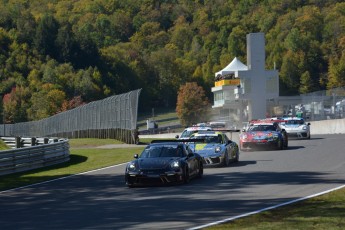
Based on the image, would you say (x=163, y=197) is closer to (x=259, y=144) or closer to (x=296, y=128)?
→ (x=259, y=144)

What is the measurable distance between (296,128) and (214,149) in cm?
2211

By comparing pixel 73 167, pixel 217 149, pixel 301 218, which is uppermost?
pixel 217 149

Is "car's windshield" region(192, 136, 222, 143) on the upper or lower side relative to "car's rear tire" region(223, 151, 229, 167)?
upper

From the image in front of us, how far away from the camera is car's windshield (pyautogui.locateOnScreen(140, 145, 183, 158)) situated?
2288 centimetres

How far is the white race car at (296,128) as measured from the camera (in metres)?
48.7

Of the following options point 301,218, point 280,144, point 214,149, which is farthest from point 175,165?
point 280,144

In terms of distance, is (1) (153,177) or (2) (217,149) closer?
(1) (153,177)

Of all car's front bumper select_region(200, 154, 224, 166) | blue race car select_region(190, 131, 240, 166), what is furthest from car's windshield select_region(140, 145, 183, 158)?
car's front bumper select_region(200, 154, 224, 166)

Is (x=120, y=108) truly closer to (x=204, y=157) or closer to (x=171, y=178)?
(x=204, y=157)

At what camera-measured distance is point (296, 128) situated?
49.0 metres

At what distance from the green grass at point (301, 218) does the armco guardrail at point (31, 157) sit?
16.4m

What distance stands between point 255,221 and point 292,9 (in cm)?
18399

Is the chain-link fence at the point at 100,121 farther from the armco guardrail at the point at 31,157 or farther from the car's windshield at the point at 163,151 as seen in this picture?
the car's windshield at the point at 163,151

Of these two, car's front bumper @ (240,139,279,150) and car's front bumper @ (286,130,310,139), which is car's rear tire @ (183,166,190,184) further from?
car's front bumper @ (286,130,310,139)
